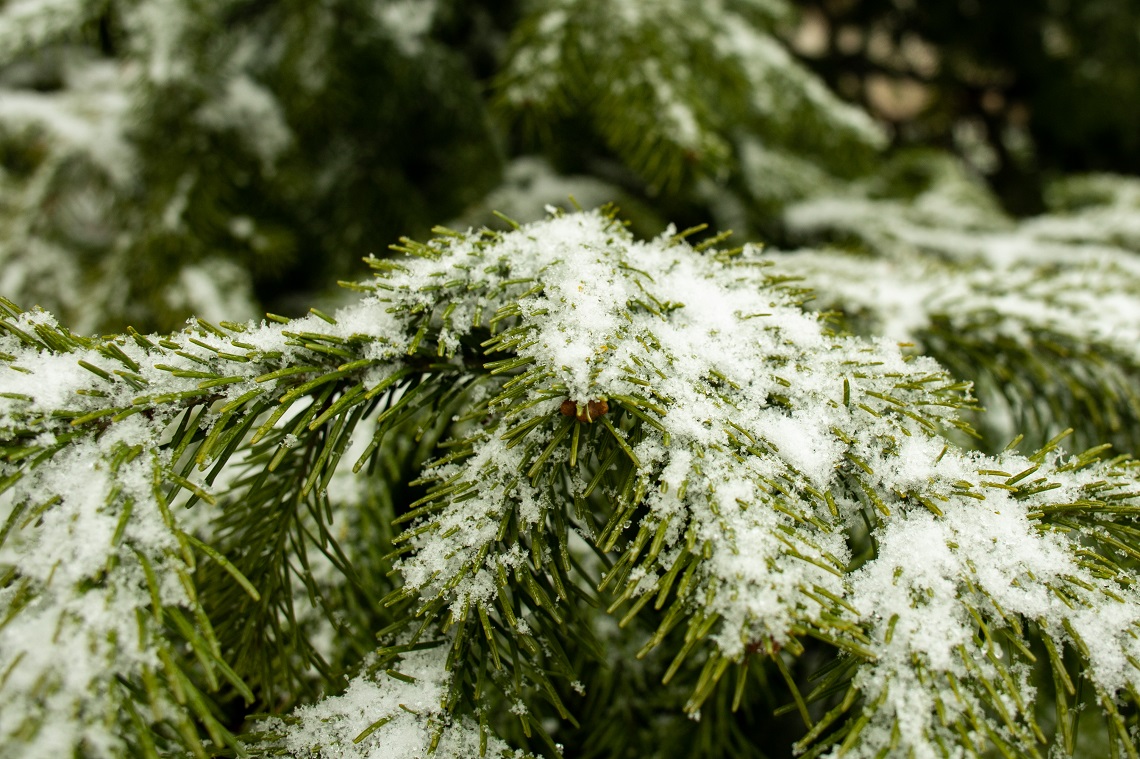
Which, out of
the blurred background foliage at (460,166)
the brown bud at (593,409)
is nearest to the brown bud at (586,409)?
the brown bud at (593,409)

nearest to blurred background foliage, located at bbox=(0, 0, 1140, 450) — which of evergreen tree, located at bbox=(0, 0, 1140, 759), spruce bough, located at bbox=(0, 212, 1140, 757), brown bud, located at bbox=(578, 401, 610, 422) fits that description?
evergreen tree, located at bbox=(0, 0, 1140, 759)

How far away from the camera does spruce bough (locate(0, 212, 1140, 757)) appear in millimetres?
490

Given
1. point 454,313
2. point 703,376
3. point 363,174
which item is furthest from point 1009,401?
point 363,174

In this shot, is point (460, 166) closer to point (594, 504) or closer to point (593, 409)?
point (594, 504)

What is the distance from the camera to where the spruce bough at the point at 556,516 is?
49 centimetres

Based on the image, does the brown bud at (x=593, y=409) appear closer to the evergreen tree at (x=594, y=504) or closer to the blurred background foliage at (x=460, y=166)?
the evergreen tree at (x=594, y=504)

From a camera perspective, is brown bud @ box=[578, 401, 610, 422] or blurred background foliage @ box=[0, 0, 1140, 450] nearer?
brown bud @ box=[578, 401, 610, 422]

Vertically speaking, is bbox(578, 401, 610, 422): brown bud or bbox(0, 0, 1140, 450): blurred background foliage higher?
bbox(0, 0, 1140, 450): blurred background foliage

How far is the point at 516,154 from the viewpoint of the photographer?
7.30 feet

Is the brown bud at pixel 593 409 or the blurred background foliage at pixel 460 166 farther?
the blurred background foliage at pixel 460 166

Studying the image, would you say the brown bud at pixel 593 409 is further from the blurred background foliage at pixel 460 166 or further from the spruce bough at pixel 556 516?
the blurred background foliage at pixel 460 166

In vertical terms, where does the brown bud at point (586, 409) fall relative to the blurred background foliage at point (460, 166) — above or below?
below

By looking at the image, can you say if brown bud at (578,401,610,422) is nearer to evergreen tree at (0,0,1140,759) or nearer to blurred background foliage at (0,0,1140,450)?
evergreen tree at (0,0,1140,759)

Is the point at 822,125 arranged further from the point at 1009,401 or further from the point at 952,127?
the point at 952,127
